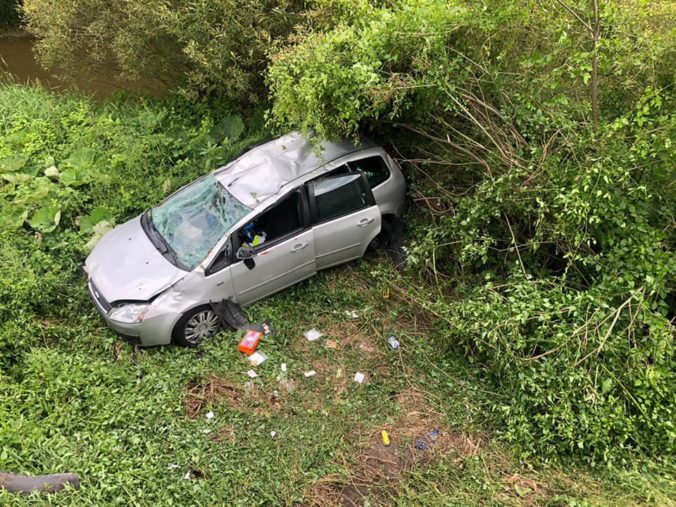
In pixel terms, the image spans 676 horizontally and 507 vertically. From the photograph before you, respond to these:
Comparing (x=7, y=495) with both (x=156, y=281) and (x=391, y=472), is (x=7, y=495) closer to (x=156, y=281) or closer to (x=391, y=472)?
(x=156, y=281)

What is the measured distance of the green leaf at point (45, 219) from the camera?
21.7 ft

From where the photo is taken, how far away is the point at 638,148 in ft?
14.6

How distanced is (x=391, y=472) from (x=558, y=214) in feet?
9.71

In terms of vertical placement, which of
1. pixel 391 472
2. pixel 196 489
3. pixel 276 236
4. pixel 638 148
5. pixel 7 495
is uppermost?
pixel 638 148

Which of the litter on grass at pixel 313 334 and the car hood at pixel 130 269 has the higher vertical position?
the car hood at pixel 130 269

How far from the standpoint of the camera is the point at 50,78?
11.8 metres

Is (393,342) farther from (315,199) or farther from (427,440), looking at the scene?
(315,199)

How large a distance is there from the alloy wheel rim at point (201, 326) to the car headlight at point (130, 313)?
487mm

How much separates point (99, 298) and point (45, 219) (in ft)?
7.20

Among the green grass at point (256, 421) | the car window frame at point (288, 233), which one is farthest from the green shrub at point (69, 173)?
the car window frame at point (288, 233)

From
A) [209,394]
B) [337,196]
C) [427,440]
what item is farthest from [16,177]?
[427,440]

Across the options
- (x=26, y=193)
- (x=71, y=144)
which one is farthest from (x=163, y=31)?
(x=26, y=193)

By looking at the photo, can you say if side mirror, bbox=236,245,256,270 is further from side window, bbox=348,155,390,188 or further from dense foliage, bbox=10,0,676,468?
side window, bbox=348,155,390,188

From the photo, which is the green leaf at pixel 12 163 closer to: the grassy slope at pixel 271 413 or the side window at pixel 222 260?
the grassy slope at pixel 271 413
